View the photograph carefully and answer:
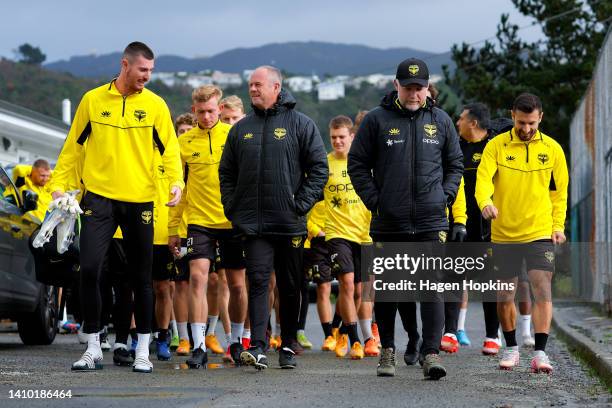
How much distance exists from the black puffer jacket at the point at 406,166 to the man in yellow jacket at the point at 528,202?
59 cm

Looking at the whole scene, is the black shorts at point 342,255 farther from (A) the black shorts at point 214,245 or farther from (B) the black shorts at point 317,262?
(A) the black shorts at point 214,245

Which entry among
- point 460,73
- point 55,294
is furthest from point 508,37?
point 55,294

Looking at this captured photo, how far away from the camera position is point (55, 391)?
8188mm

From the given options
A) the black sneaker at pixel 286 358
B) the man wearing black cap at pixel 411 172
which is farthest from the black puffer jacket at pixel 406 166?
the black sneaker at pixel 286 358

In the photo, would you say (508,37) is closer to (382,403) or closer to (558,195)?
(558,195)

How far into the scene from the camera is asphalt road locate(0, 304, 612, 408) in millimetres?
7770

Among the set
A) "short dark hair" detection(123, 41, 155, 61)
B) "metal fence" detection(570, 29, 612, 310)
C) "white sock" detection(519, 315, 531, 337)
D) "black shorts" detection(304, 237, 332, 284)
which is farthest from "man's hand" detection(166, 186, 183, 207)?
"metal fence" detection(570, 29, 612, 310)

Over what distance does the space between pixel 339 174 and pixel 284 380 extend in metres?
4.04

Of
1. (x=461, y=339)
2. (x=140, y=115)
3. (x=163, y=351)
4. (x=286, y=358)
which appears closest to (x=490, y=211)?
(x=286, y=358)

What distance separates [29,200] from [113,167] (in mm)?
3008

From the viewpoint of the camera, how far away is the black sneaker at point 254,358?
981 centimetres

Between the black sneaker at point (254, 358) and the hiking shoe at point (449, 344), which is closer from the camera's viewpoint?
the black sneaker at point (254, 358)

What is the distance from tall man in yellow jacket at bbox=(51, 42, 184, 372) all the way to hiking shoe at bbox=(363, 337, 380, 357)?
2.74m

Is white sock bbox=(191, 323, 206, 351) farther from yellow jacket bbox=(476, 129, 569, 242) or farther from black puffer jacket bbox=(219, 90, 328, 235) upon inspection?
yellow jacket bbox=(476, 129, 569, 242)
